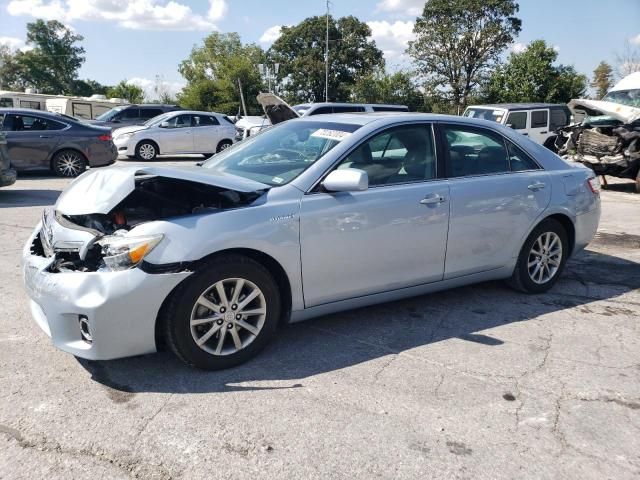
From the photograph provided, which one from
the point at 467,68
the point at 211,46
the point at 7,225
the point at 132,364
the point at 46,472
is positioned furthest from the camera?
the point at 211,46

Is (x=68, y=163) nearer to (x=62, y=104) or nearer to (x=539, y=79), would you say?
(x=62, y=104)

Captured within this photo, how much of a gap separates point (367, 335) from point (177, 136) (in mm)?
14931

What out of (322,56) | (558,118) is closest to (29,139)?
(558,118)

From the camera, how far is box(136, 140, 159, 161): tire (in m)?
17.0

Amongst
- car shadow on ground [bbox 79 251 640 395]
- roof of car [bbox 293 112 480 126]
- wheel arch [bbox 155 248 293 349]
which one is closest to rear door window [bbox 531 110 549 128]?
car shadow on ground [bbox 79 251 640 395]

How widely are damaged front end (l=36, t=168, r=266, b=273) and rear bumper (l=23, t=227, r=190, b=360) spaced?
10 centimetres

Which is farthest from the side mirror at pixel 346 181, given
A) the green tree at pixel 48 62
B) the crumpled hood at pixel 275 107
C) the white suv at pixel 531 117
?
the green tree at pixel 48 62

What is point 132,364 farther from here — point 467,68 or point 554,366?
point 467,68

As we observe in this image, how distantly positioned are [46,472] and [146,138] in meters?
15.7

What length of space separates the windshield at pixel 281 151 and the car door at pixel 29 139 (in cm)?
924

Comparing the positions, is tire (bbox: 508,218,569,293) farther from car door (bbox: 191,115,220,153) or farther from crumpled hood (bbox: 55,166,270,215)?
car door (bbox: 191,115,220,153)

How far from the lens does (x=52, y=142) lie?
12352 mm

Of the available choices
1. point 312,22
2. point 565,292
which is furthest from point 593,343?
point 312,22

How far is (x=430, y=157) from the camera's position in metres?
4.32
